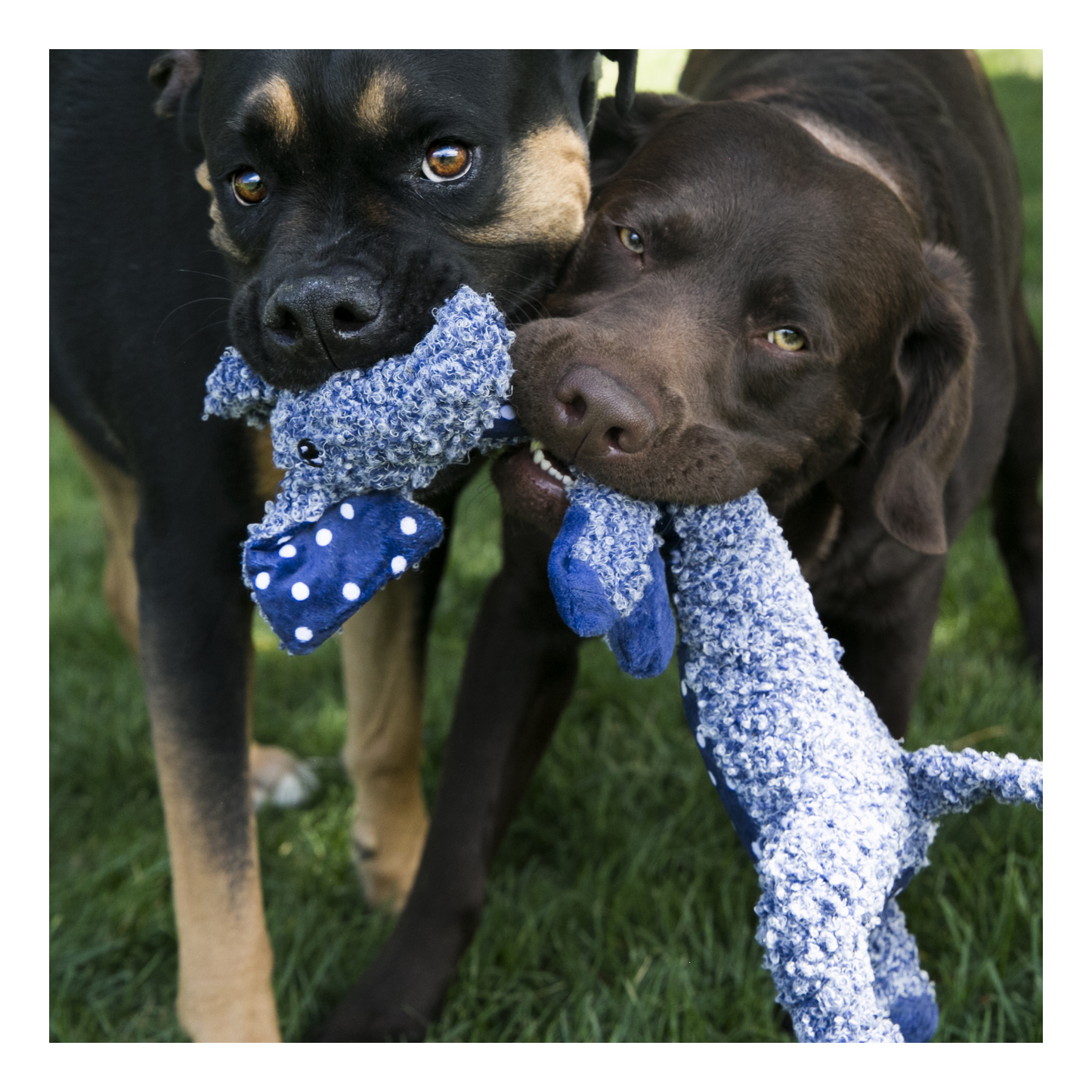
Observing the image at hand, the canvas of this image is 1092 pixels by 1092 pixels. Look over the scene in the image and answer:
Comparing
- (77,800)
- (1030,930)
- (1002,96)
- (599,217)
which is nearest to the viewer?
(599,217)

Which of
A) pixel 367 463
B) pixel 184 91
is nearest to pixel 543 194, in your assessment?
pixel 367 463

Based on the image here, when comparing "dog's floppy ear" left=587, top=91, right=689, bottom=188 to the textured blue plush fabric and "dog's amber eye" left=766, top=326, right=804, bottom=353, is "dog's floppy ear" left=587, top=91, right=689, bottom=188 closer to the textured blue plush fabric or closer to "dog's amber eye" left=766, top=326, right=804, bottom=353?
"dog's amber eye" left=766, top=326, right=804, bottom=353

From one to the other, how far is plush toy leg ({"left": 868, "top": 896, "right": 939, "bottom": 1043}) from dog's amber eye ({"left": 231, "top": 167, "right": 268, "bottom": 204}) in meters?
1.67

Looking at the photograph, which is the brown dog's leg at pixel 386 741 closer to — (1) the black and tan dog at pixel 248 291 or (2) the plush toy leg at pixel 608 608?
(1) the black and tan dog at pixel 248 291

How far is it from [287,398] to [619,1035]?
1500 mm

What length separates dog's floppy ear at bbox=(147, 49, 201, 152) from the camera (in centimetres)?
253

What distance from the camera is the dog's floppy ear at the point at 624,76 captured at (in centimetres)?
266

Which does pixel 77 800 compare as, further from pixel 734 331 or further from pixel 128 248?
pixel 734 331

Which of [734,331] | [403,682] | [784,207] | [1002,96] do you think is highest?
[1002,96]

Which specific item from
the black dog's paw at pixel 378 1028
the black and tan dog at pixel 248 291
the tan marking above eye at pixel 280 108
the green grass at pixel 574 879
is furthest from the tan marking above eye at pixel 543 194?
the black dog's paw at pixel 378 1028

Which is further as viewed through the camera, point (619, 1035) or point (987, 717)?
point (987, 717)

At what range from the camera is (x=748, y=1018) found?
8.88 ft

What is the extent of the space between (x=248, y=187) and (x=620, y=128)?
89 centimetres

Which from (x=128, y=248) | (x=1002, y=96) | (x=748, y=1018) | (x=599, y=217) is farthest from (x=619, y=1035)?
(x=1002, y=96)
